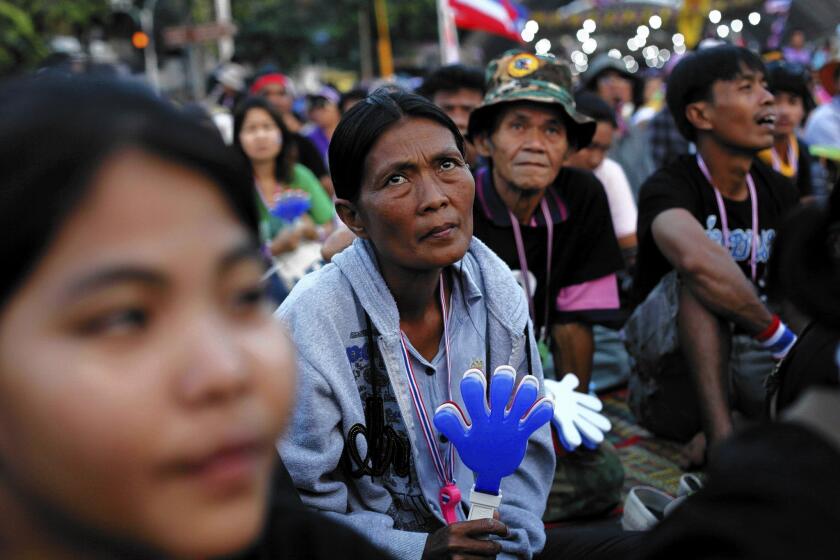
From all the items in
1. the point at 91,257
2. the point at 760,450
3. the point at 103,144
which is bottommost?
the point at 760,450

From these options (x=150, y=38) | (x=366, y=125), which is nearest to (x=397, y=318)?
(x=366, y=125)

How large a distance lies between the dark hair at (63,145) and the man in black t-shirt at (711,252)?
2824mm

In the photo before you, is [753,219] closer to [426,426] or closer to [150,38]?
[426,426]

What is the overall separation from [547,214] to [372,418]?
159cm

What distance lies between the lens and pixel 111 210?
2.57 feet

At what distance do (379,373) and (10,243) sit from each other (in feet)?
4.68

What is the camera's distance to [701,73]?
3.63 meters

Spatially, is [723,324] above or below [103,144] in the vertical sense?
below

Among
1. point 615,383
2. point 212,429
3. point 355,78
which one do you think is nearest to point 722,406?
point 615,383

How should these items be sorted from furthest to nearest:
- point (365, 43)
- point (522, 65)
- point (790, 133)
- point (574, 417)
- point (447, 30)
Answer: point (365, 43), point (447, 30), point (790, 133), point (522, 65), point (574, 417)

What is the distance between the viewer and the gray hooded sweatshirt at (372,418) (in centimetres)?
196

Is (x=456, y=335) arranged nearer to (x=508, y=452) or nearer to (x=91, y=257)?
(x=508, y=452)

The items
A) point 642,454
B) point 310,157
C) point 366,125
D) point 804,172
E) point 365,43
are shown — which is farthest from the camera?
point 365,43

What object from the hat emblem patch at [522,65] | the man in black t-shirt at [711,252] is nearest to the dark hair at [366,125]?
the hat emblem patch at [522,65]
